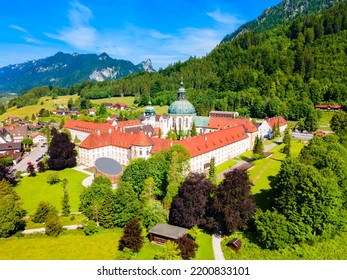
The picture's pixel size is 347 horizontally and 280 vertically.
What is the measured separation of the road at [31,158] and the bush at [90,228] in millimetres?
44108

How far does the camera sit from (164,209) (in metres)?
45.0

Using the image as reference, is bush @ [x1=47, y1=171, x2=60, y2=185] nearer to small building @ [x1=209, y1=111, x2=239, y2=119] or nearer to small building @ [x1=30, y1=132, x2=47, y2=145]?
small building @ [x1=30, y1=132, x2=47, y2=145]

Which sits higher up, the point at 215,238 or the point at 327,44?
the point at 327,44

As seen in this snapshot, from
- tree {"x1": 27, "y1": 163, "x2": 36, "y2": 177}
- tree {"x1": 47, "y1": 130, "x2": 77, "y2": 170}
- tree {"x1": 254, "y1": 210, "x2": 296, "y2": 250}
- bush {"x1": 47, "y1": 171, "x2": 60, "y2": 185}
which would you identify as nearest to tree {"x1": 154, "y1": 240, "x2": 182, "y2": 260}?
A: tree {"x1": 254, "y1": 210, "x2": 296, "y2": 250}

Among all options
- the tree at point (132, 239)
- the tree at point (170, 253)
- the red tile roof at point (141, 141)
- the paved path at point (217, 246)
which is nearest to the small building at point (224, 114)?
the red tile roof at point (141, 141)

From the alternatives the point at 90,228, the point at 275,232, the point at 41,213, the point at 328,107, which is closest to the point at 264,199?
the point at 275,232

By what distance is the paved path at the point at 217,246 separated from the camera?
117 ft

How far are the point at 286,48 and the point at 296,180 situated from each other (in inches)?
6890

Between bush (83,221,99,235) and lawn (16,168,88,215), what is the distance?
31.0 feet

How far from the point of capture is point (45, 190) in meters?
62.2

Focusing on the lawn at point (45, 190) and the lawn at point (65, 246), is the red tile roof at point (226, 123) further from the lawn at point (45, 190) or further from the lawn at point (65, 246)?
the lawn at point (65, 246)
